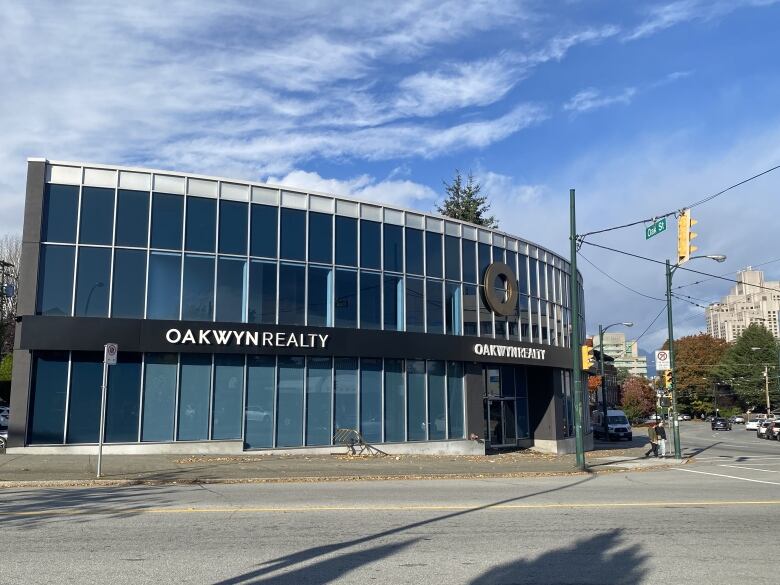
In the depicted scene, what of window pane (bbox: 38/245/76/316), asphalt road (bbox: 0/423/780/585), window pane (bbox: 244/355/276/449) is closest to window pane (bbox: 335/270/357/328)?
window pane (bbox: 244/355/276/449)

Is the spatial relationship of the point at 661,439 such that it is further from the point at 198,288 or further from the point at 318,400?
the point at 198,288

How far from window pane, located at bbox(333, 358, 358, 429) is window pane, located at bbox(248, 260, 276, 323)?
305 cm

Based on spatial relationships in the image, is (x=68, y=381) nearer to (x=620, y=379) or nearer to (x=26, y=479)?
(x=26, y=479)

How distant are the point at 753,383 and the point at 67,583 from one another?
112896 mm

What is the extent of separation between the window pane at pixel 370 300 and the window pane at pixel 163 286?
660cm

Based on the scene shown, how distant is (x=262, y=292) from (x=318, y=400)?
422cm

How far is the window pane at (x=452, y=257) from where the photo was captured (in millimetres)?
28141

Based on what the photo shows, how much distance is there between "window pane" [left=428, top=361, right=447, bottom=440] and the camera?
26594 mm

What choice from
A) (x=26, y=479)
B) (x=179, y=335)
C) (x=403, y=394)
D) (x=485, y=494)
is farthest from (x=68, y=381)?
(x=485, y=494)

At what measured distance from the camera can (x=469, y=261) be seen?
29.0m

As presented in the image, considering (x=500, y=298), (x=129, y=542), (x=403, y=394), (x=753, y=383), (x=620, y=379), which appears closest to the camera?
(x=129, y=542)

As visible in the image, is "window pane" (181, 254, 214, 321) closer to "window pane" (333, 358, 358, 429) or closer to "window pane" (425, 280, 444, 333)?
"window pane" (333, 358, 358, 429)

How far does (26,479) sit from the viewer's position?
15.4 m

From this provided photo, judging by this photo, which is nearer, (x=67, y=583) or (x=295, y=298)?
(x=67, y=583)
